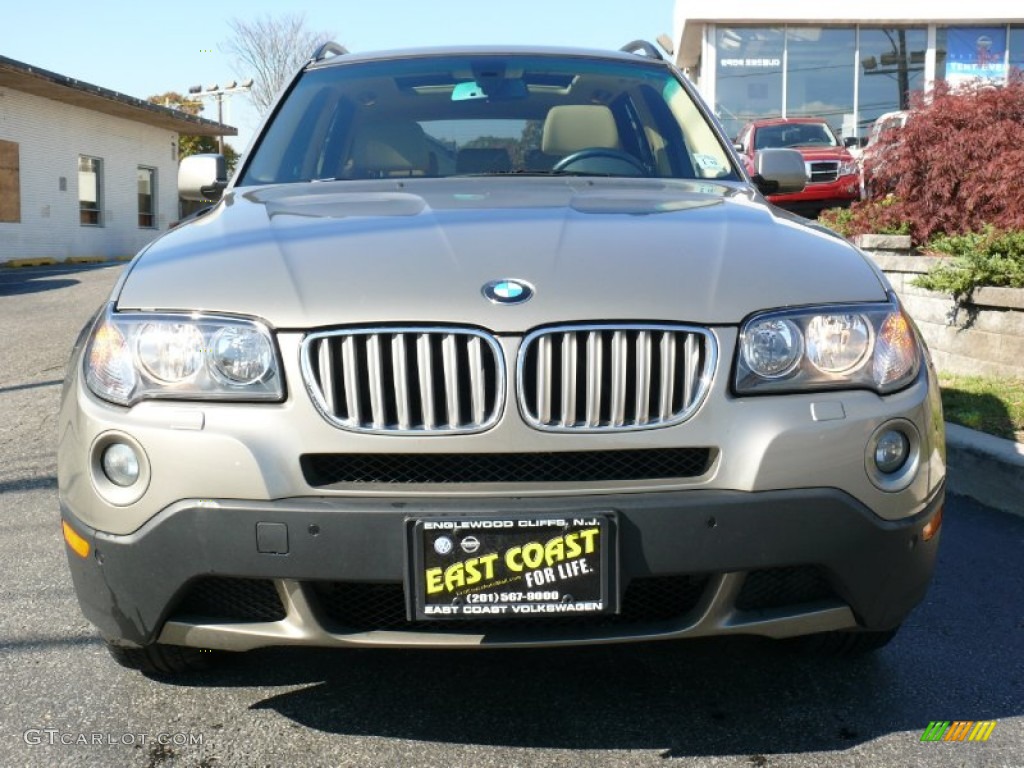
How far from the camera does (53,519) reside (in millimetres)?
4566

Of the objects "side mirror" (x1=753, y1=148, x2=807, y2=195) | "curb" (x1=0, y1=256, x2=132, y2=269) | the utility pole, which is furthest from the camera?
the utility pole

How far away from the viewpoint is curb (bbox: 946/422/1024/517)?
474cm

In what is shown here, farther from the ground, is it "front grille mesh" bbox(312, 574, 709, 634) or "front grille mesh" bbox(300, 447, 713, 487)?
"front grille mesh" bbox(300, 447, 713, 487)

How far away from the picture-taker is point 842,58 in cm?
2583

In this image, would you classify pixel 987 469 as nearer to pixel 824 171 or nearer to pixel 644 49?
pixel 644 49

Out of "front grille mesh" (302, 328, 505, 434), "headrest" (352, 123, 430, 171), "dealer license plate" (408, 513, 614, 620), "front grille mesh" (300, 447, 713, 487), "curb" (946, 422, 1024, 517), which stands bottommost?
"curb" (946, 422, 1024, 517)

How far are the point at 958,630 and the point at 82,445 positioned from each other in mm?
2465

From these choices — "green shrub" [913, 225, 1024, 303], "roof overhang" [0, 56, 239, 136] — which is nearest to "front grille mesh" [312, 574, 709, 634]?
"green shrub" [913, 225, 1024, 303]

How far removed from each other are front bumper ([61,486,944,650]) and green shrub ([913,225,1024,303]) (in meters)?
4.38

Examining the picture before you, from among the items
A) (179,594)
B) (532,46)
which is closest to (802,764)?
(179,594)

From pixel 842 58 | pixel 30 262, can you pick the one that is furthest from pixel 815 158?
pixel 30 262

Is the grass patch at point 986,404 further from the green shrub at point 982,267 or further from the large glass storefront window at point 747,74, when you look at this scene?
the large glass storefront window at point 747,74

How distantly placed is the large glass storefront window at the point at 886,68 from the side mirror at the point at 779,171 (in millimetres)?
23157

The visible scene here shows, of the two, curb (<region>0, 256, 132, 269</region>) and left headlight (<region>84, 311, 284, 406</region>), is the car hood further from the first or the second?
curb (<region>0, 256, 132, 269</region>)
